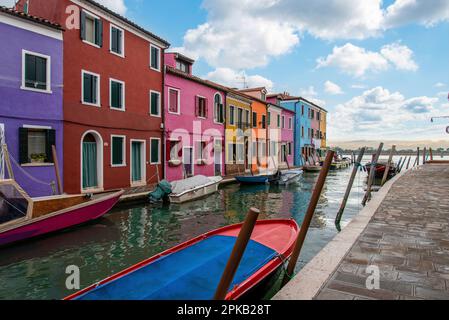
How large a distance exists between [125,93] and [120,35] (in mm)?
2691

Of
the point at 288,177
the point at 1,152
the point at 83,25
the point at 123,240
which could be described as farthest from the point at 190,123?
the point at 123,240

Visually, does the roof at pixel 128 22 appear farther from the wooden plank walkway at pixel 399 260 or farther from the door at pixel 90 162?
the wooden plank walkway at pixel 399 260

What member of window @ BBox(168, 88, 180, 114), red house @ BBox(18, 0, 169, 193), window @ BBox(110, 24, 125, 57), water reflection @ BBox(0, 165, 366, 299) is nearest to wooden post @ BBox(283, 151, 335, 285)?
water reflection @ BBox(0, 165, 366, 299)

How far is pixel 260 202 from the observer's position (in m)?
14.8

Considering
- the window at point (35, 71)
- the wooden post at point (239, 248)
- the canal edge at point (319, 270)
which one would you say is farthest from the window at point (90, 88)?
the wooden post at point (239, 248)

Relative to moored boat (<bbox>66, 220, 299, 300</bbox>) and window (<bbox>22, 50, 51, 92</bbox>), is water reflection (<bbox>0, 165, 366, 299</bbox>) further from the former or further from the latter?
window (<bbox>22, 50, 51, 92</bbox>)

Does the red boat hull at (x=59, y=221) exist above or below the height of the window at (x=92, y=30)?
below

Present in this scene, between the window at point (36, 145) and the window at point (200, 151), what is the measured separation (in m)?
9.65

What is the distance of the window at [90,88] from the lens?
13.3m

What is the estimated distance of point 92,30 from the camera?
13672 millimetres

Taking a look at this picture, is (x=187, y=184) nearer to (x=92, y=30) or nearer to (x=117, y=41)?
(x=117, y=41)

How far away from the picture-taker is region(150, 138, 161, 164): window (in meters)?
16.8
